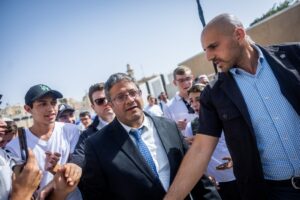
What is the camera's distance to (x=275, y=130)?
2398 mm

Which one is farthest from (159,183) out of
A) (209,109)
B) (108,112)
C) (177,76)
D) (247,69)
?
(177,76)

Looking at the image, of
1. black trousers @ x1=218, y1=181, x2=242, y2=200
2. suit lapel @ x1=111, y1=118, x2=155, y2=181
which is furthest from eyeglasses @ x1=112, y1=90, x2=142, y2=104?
black trousers @ x1=218, y1=181, x2=242, y2=200

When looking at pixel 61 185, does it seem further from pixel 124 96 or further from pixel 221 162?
pixel 221 162

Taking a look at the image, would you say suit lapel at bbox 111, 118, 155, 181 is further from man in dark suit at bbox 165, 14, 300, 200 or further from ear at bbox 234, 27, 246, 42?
ear at bbox 234, 27, 246, 42

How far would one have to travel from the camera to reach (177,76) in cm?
605

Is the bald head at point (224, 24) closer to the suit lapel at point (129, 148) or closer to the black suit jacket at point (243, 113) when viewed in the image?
the black suit jacket at point (243, 113)

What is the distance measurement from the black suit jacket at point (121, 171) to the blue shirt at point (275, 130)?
0.79 m

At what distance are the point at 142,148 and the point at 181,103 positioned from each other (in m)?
2.80

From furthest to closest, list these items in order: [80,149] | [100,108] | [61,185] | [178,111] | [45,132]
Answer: [178,111]
[100,108]
[45,132]
[80,149]
[61,185]

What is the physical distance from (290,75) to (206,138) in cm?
89

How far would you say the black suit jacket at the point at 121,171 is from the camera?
2.69 meters

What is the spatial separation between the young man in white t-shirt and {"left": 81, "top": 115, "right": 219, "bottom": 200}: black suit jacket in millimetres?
968

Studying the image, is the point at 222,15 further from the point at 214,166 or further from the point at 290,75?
the point at 214,166

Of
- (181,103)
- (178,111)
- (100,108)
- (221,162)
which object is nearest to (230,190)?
(221,162)
